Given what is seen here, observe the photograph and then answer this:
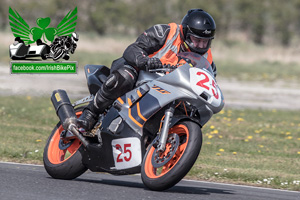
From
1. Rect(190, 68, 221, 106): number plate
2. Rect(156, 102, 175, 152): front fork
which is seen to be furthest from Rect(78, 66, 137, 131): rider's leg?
Rect(190, 68, 221, 106): number plate

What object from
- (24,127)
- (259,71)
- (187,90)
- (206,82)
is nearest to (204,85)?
(206,82)

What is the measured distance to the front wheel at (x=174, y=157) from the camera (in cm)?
595

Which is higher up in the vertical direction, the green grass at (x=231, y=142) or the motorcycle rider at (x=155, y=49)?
the motorcycle rider at (x=155, y=49)

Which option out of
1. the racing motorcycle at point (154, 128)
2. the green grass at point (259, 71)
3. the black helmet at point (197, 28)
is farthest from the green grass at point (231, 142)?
the green grass at point (259, 71)

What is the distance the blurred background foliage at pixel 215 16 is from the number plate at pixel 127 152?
117ft

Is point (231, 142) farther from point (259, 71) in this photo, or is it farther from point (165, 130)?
point (259, 71)

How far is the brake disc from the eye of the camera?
613cm

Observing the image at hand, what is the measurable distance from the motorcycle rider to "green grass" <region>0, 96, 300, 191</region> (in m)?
1.96

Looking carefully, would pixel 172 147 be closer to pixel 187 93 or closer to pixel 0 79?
pixel 187 93

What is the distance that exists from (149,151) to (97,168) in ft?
2.52

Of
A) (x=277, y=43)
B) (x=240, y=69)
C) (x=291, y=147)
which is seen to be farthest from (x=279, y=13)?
(x=291, y=147)

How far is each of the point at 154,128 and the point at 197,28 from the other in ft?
3.63

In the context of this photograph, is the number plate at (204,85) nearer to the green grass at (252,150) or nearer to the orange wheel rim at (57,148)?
the orange wheel rim at (57,148)

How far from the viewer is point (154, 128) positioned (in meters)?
6.54
